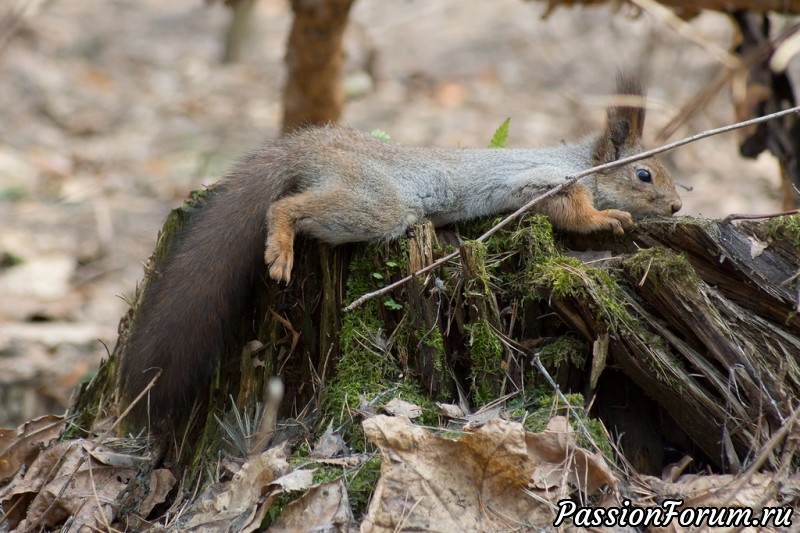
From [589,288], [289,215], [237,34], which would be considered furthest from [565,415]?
[237,34]

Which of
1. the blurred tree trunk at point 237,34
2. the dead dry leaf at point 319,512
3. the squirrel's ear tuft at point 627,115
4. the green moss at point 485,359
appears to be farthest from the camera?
the blurred tree trunk at point 237,34

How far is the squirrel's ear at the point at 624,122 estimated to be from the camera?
4797mm

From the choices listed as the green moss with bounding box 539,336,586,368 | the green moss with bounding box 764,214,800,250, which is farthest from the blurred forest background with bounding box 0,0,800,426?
the green moss with bounding box 539,336,586,368

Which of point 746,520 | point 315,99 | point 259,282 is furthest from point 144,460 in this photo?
point 315,99

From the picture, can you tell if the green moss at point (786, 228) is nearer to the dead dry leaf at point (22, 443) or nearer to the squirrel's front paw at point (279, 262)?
the squirrel's front paw at point (279, 262)

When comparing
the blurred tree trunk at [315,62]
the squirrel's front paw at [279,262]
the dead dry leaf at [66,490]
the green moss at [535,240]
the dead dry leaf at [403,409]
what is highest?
the blurred tree trunk at [315,62]

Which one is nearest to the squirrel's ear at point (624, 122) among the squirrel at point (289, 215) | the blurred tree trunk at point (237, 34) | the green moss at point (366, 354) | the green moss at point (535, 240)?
the squirrel at point (289, 215)

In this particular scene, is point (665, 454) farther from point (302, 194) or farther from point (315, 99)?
point (315, 99)

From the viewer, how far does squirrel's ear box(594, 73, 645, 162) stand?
4.80 m

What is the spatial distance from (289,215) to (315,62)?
2948mm

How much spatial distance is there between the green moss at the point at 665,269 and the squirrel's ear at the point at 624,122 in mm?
1407

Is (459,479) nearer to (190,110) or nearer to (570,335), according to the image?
(570,335)

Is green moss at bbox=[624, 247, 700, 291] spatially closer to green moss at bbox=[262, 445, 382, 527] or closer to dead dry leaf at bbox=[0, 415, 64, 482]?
green moss at bbox=[262, 445, 382, 527]

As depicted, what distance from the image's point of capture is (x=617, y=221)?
3986mm
